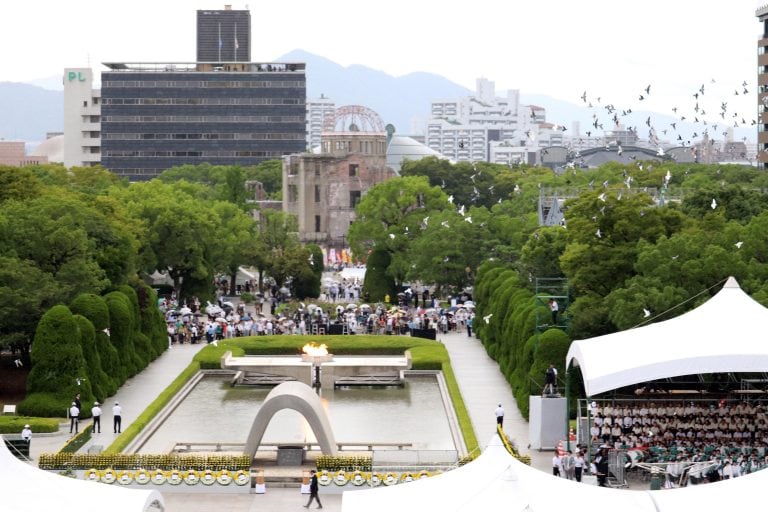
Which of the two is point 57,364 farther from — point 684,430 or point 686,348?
point 686,348

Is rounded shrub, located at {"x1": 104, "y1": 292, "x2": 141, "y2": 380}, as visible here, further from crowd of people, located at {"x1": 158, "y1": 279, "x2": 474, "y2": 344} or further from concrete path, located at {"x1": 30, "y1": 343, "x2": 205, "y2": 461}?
crowd of people, located at {"x1": 158, "y1": 279, "x2": 474, "y2": 344}

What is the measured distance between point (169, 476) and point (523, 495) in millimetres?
15413

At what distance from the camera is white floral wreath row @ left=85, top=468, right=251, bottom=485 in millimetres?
40125

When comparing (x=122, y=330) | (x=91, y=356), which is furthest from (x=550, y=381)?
(x=122, y=330)

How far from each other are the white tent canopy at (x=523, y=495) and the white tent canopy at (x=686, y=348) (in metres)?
11.3

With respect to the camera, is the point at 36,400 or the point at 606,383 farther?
the point at 36,400

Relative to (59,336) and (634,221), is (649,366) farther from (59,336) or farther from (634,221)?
(59,336)

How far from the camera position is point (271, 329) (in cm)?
7750

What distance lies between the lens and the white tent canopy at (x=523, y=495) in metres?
27.6

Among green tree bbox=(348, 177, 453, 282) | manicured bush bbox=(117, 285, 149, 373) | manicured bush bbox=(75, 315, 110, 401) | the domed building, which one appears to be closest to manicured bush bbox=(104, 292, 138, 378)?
manicured bush bbox=(117, 285, 149, 373)

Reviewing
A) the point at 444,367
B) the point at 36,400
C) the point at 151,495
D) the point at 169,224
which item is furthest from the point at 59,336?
the point at 169,224

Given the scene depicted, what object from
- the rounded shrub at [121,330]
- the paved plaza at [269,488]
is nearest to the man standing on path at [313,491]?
the paved plaza at [269,488]

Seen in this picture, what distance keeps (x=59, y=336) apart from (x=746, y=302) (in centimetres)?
2287

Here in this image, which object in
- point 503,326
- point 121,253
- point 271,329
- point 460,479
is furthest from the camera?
point 271,329
